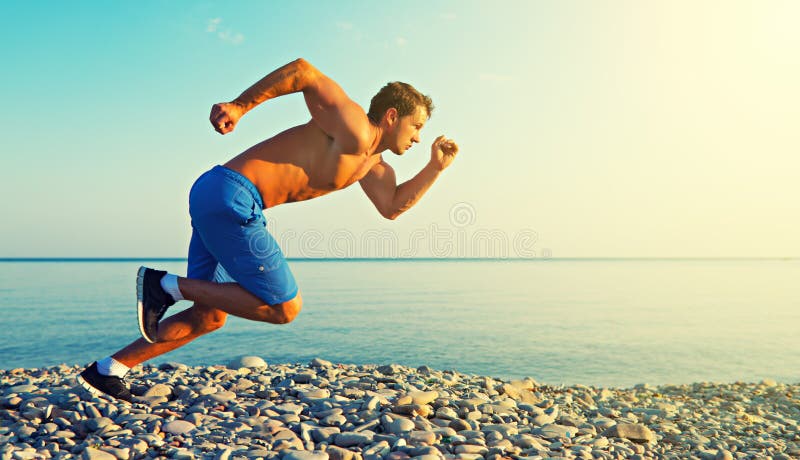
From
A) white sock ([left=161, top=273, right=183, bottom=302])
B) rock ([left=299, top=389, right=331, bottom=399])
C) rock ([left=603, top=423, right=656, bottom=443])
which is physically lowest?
rock ([left=603, top=423, right=656, bottom=443])

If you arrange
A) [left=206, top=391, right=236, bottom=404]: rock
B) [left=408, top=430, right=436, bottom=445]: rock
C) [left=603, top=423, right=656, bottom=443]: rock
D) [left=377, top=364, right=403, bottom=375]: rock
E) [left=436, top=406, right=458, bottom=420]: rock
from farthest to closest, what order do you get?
[left=377, top=364, right=403, bottom=375]: rock
[left=603, top=423, right=656, bottom=443]: rock
[left=206, top=391, right=236, bottom=404]: rock
[left=436, top=406, right=458, bottom=420]: rock
[left=408, top=430, right=436, bottom=445]: rock

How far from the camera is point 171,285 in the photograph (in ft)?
12.2

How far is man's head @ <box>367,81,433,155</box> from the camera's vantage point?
3857mm

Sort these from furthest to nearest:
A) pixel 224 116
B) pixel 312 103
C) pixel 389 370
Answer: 1. pixel 389 370
2. pixel 312 103
3. pixel 224 116

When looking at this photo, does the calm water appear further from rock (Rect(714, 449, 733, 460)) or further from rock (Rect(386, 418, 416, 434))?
rock (Rect(386, 418, 416, 434))

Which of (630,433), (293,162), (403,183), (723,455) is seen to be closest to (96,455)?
(293,162)

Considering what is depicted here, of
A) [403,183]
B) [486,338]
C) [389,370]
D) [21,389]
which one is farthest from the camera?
Result: [486,338]

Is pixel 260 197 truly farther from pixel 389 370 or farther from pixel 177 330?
pixel 389 370

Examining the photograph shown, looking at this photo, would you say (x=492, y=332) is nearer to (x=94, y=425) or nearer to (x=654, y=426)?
(x=654, y=426)

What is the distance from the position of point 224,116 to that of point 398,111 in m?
1.13

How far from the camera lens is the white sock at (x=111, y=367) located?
4094 millimetres

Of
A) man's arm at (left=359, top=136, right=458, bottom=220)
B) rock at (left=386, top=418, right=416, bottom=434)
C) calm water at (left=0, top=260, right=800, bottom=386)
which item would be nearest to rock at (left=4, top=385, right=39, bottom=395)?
rock at (left=386, top=418, right=416, bottom=434)

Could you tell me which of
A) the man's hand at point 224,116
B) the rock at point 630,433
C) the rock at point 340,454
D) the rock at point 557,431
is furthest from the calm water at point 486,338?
the man's hand at point 224,116

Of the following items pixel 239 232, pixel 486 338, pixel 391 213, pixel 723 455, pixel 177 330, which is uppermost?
pixel 391 213
